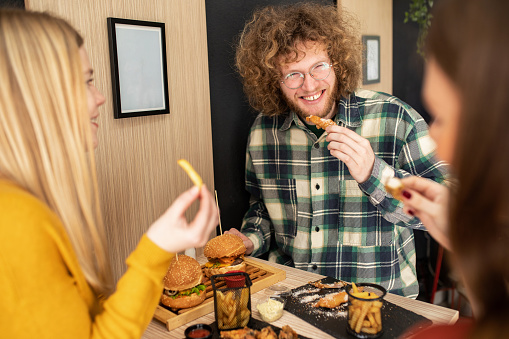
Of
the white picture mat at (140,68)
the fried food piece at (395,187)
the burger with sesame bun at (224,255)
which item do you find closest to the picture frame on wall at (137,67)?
the white picture mat at (140,68)

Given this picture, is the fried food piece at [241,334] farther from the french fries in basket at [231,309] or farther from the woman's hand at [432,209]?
the woman's hand at [432,209]

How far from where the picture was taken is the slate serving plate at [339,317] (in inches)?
60.2

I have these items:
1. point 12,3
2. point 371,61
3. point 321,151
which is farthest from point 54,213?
point 371,61

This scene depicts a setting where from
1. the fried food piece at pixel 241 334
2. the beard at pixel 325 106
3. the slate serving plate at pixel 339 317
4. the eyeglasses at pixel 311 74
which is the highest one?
the eyeglasses at pixel 311 74

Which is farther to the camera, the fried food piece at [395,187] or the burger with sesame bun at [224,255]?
the burger with sesame bun at [224,255]

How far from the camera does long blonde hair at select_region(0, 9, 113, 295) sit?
1058mm

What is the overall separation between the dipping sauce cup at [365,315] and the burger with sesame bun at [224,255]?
0.66 metres

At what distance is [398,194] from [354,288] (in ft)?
1.42

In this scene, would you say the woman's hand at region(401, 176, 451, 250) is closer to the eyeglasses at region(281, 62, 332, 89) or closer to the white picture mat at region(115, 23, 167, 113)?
the eyeglasses at region(281, 62, 332, 89)

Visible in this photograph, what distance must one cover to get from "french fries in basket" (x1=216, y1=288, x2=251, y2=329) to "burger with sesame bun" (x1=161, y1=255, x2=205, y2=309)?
181 mm

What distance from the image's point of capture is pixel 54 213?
1.11 m

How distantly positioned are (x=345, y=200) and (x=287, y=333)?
102 cm

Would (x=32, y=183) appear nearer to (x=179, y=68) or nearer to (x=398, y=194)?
(x=398, y=194)

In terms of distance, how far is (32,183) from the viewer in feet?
3.56
